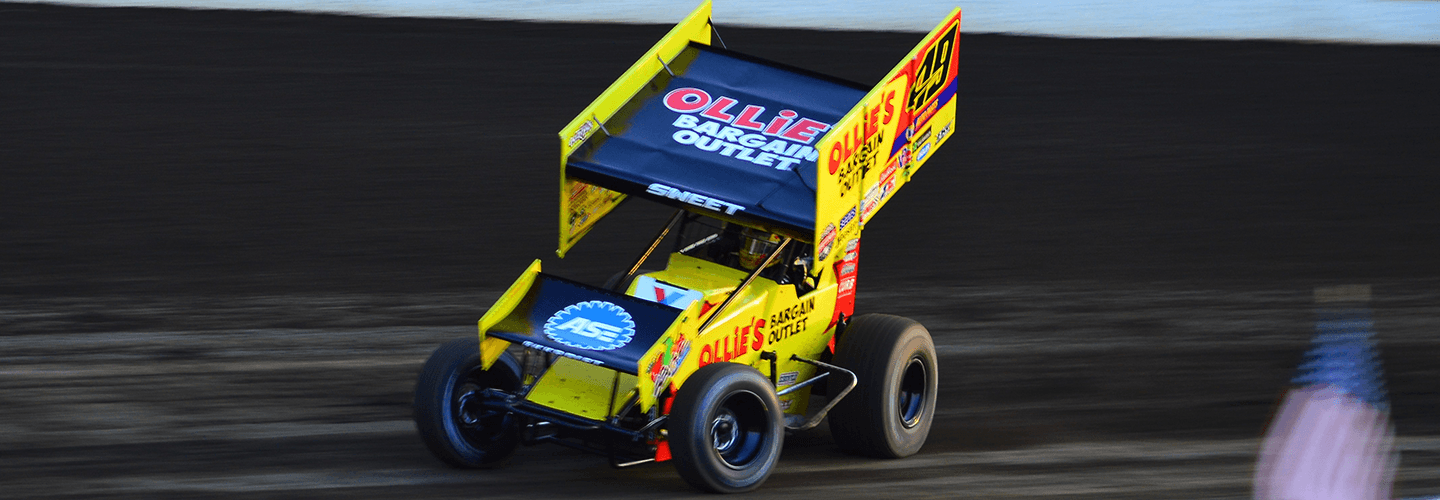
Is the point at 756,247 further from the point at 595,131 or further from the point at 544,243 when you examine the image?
the point at 544,243

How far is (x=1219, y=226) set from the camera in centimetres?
1404

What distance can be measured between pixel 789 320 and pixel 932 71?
5.76 ft

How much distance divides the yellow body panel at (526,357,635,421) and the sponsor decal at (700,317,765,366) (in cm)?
39

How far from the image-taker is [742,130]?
335 inches

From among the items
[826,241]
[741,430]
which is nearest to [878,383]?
[826,241]

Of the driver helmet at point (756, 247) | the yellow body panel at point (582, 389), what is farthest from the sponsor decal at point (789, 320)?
the yellow body panel at point (582, 389)

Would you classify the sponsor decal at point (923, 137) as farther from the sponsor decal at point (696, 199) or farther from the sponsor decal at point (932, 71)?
→ the sponsor decal at point (696, 199)

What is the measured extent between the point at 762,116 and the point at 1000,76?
31.0 ft

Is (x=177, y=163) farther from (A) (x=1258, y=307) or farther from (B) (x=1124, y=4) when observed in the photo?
(B) (x=1124, y=4)

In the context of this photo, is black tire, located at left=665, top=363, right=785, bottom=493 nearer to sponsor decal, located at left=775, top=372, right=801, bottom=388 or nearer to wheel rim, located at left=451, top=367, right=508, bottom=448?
sponsor decal, located at left=775, top=372, right=801, bottom=388

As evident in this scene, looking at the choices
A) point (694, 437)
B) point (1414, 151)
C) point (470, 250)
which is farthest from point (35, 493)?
point (1414, 151)

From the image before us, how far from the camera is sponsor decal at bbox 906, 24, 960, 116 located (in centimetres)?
875

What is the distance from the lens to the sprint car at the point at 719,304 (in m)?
7.46

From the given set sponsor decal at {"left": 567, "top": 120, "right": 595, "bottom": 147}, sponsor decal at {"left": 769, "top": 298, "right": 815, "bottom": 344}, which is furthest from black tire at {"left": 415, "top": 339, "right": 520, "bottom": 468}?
sponsor decal at {"left": 769, "top": 298, "right": 815, "bottom": 344}
